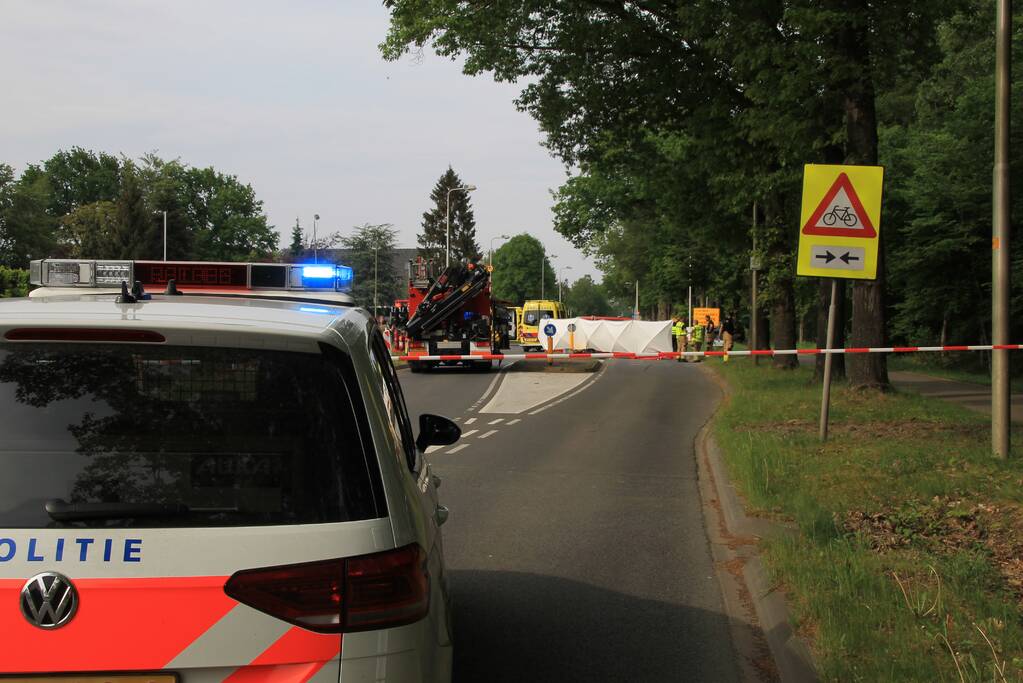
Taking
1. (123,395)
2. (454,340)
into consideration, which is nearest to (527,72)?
(454,340)

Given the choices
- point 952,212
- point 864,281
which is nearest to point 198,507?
point 864,281

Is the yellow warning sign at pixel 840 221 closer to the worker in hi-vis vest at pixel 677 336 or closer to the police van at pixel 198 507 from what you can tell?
the police van at pixel 198 507

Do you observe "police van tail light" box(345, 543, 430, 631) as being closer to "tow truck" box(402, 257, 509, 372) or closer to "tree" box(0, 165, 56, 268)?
"tow truck" box(402, 257, 509, 372)

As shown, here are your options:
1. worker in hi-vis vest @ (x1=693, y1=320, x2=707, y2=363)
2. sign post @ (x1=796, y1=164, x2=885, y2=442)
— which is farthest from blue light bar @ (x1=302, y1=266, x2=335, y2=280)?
worker in hi-vis vest @ (x1=693, y1=320, x2=707, y2=363)

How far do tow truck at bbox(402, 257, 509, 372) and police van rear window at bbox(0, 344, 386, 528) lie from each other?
1120 inches

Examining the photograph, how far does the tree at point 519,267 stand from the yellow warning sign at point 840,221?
128 meters

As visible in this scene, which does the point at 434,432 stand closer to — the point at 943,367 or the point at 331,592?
the point at 331,592

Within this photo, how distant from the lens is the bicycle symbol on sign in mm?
11172

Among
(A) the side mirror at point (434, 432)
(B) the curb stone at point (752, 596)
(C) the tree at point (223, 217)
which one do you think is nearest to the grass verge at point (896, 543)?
(B) the curb stone at point (752, 596)

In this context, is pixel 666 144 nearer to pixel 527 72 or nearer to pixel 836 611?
pixel 527 72

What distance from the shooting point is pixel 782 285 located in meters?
26.1

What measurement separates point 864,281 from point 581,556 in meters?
10.1

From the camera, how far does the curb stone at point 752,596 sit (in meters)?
4.84

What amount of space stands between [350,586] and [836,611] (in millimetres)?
3382
